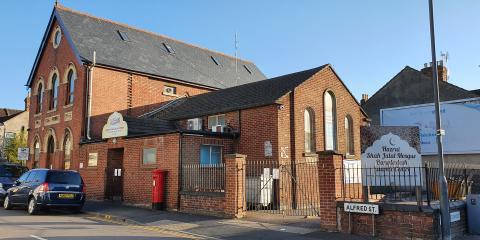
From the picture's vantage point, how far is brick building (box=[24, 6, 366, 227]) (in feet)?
59.2

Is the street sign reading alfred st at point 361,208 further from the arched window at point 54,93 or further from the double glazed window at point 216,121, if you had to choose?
the arched window at point 54,93

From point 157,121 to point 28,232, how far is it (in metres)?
12.1

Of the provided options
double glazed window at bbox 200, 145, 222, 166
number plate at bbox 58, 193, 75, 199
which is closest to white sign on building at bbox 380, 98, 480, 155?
double glazed window at bbox 200, 145, 222, 166

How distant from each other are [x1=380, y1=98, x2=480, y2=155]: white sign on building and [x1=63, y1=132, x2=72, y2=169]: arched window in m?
20.9

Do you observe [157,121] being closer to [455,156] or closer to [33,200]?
[33,200]

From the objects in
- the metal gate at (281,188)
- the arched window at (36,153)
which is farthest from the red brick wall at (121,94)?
the metal gate at (281,188)

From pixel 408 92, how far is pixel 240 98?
17.4 metres

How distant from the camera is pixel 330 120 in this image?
21266 millimetres

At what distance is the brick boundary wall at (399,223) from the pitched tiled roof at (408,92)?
21.0 metres

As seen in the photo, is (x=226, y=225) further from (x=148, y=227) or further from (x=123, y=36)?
(x=123, y=36)

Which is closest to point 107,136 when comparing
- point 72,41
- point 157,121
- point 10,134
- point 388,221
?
point 157,121

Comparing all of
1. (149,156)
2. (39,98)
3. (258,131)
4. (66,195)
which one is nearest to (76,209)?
(66,195)

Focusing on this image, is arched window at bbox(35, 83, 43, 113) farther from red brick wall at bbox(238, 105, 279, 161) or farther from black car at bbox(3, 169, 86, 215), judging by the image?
red brick wall at bbox(238, 105, 279, 161)

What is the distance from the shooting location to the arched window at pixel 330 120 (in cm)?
2094
